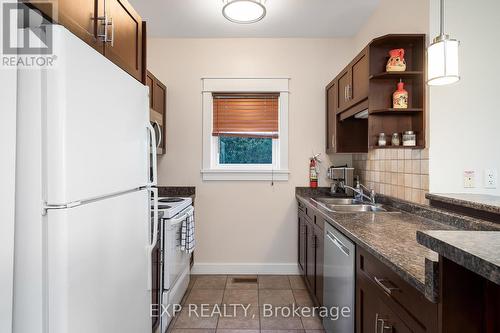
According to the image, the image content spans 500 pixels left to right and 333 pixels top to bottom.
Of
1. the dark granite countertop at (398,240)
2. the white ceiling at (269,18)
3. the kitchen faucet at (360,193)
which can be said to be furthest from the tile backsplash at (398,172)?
the white ceiling at (269,18)

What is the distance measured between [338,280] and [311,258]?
0.78 m

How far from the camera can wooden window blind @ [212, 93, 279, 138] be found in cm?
317

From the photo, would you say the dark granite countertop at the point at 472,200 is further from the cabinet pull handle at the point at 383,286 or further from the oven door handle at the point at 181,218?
the oven door handle at the point at 181,218

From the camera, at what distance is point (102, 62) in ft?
3.55

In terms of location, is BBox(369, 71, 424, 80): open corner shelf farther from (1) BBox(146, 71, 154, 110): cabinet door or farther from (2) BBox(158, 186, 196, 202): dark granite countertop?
(2) BBox(158, 186, 196, 202): dark granite countertop

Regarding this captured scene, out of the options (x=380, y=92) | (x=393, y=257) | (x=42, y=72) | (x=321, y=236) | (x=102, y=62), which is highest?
(x=380, y=92)

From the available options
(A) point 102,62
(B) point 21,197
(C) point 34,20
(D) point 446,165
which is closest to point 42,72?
(C) point 34,20

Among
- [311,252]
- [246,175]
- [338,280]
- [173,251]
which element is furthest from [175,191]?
[338,280]

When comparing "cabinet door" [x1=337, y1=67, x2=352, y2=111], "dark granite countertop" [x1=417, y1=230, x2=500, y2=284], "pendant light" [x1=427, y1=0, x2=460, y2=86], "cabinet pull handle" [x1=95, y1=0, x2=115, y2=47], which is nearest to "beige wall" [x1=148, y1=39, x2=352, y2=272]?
"cabinet door" [x1=337, y1=67, x2=352, y2=111]

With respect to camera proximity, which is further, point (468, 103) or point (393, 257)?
point (468, 103)

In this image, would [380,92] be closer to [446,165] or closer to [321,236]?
[446,165]

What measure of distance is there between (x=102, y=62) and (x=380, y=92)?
1.82m

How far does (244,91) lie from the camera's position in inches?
123

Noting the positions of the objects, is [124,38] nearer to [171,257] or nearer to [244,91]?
[171,257]
